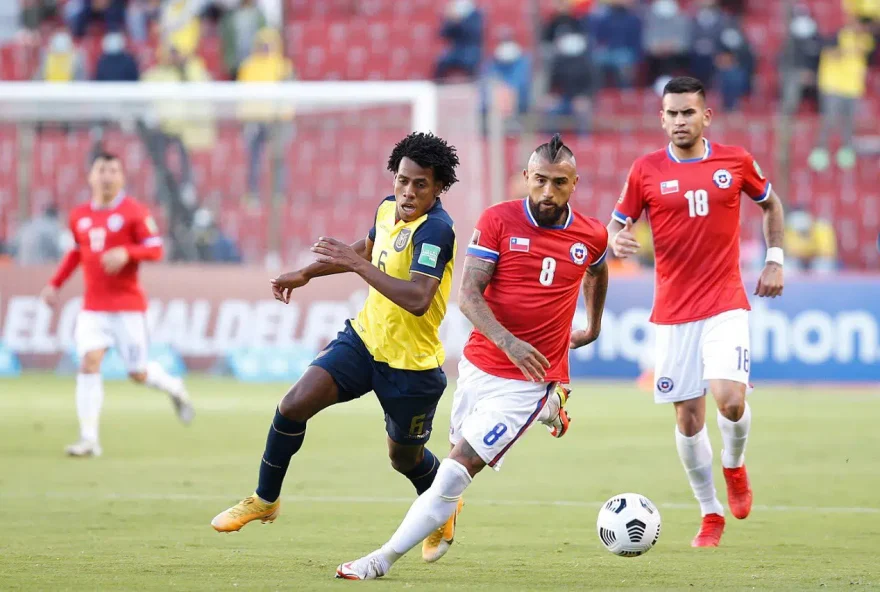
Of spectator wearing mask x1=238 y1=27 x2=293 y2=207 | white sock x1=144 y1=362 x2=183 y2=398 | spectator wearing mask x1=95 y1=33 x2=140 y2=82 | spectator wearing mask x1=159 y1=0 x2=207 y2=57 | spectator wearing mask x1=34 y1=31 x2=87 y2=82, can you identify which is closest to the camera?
white sock x1=144 y1=362 x2=183 y2=398

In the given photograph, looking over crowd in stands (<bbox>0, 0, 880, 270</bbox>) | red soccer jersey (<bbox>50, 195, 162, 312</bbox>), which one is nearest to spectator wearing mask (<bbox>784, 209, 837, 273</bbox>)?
crowd in stands (<bbox>0, 0, 880, 270</bbox>)

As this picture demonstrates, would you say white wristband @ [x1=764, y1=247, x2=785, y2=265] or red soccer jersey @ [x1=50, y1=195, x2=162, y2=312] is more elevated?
white wristband @ [x1=764, y1=247, x2=785, y2=265]

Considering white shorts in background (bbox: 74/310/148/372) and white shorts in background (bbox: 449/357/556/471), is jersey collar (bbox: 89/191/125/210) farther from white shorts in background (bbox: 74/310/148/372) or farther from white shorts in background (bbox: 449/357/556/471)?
white shorts in background (bbox: 449/357/556/471)

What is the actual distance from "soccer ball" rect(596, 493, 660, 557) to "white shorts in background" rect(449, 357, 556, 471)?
0.67 m

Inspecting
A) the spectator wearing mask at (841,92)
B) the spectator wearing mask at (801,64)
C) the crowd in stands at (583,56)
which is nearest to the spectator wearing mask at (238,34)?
the crowd in stands at (583,56)

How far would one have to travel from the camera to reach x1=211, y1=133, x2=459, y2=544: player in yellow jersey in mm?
7145

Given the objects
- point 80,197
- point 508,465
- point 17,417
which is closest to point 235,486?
point 508,465

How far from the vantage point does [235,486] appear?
33.3ft

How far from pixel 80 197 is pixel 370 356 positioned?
51.5ft

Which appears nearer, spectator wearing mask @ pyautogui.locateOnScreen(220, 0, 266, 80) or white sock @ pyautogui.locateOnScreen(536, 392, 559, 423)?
white sock @ pyautogui.locateOnScreen(536, 392, 559, 423)

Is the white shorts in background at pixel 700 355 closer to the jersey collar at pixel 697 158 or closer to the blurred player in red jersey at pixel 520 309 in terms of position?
the jersey collar at pixel 697 158

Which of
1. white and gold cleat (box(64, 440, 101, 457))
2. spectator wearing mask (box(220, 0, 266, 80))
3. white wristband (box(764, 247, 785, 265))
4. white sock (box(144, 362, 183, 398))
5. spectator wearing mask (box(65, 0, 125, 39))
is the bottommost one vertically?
white and gold cleat (box(64, 440, 101, 457))

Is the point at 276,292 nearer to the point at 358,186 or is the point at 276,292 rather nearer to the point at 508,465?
the point at 508,465

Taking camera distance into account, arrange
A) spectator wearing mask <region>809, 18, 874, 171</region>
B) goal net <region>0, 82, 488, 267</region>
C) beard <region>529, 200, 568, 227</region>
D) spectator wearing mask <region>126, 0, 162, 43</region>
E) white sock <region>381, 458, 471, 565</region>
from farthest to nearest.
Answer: spectator wearing mask <region>126, 0, 162, 43</region> → spectator wearing mask <region>809, 18, 874, 171</region> → goal net <region>0, 82, 488, 267</region> → beard <region>529, 200, 568, 227</region> → white sock <region>381, 458, 471, 565</region>
